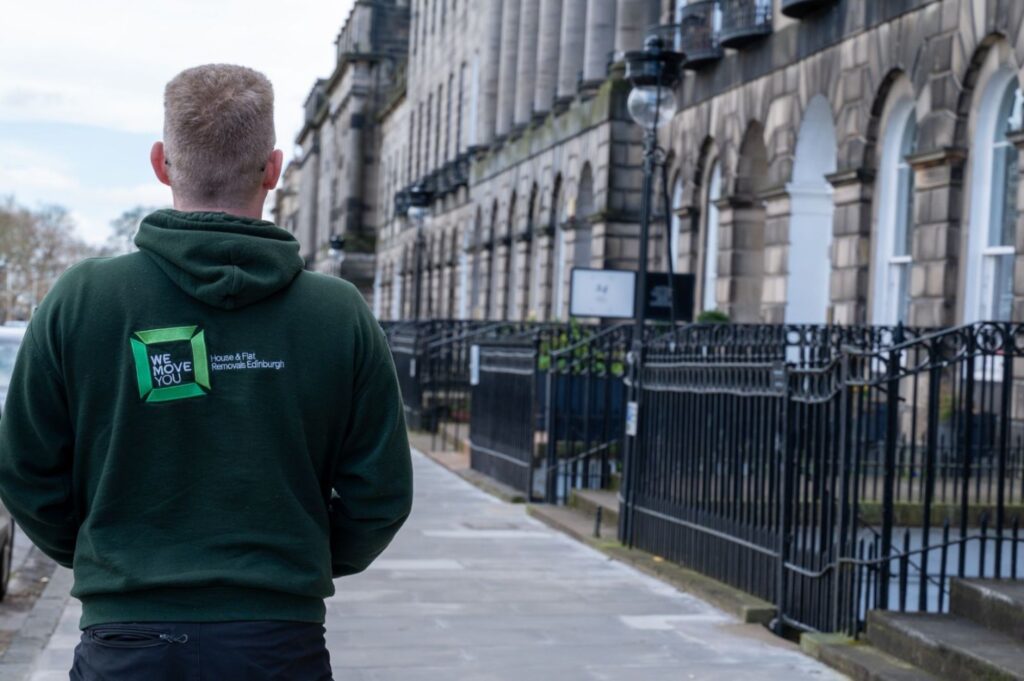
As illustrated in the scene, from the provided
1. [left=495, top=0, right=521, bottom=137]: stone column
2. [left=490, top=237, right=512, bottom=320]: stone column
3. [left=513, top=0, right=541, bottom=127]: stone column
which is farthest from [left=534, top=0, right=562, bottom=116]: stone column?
[left=495, top=0, right=521, bottom=137]: stone column

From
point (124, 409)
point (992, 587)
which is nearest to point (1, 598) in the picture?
point (992, 587)

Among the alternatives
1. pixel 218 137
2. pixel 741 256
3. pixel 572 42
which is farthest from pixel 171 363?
pixel 572 42

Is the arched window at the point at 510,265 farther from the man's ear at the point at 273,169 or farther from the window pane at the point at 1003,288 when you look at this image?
the man's ear at the point at 273,169

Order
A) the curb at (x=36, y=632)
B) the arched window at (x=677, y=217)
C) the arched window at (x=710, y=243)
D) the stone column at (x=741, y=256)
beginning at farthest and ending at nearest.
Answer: the arched window at (x=677, y=217)
the arched window at (x=710, y=243)
the stone column at (x=741, y=256)
the curb at (x=36, y=632)

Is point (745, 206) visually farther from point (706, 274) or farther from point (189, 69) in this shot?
point (189, 69)

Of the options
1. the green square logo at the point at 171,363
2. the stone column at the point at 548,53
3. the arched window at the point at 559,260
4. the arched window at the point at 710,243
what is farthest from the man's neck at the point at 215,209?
the stone column at the point at 548,53

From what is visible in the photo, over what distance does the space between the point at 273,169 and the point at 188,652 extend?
0.94 m

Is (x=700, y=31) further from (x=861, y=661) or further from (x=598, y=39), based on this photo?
(x=861, y=661)

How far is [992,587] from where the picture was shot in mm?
7629

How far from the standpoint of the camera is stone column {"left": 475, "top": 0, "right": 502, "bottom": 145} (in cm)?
4712

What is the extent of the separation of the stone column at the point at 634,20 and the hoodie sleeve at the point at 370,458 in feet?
91.9

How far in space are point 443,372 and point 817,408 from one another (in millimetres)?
17222

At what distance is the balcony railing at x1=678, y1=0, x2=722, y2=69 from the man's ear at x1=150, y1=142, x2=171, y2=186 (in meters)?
22.3

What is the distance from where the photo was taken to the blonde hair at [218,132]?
3096 mm
